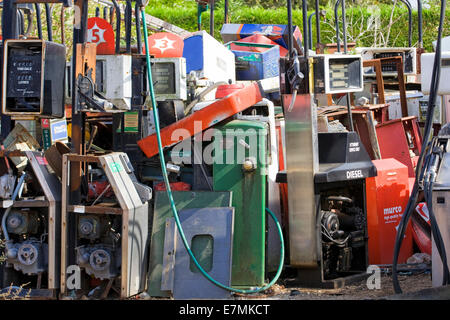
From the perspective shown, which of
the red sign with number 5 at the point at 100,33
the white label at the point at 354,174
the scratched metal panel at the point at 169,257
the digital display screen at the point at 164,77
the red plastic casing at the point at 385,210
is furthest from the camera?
the red sign with number 5 at the point at 100,33

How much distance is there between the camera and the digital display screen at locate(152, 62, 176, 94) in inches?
247

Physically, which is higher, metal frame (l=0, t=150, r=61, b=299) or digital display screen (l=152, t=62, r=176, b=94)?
digital display screen (l=152, t=62, r=176, b=94)

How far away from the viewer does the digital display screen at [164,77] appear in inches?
247

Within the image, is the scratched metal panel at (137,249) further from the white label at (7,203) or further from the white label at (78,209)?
the white label at (7,203)

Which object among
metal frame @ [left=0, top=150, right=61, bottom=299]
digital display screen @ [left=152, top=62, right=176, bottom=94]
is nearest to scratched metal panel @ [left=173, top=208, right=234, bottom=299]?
metal frame @ [left=0, top=150, right=61, bottom=299]

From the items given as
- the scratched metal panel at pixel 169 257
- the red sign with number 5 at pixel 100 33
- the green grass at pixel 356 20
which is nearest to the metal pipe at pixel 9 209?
the scratched metal panel at pixel 169 257

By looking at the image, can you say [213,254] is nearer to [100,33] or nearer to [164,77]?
[164,77]

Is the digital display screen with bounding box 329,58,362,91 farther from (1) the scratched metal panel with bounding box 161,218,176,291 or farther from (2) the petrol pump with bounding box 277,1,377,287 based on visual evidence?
(1) the scratched metal panel with bounding box 161,218,176,291

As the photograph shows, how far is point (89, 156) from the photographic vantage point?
543 centimetres

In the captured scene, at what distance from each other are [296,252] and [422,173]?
1.19 metres

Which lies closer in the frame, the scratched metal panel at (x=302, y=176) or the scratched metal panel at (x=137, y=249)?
the scratched metal panel at (x=137, y=249)

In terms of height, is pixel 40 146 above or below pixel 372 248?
above

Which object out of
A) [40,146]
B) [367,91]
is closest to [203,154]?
[40,146]
